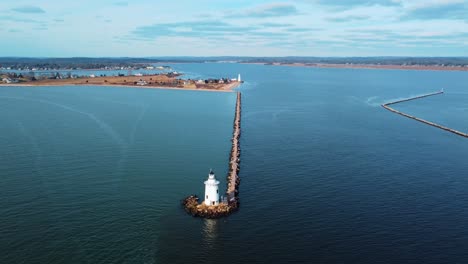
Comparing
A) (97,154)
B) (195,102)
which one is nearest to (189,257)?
(97,154)

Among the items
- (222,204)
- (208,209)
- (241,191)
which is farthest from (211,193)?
(241,191)

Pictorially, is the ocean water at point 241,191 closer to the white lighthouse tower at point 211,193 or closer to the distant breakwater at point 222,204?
the distant breakwater at point 222,204

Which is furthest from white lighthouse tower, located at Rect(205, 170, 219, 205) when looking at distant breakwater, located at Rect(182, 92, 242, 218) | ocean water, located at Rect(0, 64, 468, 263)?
ocean water, located at Rect(0, 64, 468, 263)

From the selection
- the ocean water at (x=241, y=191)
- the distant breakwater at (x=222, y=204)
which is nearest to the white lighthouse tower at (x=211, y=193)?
the distant breakwater at (x=222, y=204)

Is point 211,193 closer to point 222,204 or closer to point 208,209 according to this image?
point 222,204

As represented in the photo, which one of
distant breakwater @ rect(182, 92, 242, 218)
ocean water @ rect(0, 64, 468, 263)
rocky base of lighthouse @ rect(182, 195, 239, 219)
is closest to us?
ocean water @ rect(0, 64, 468, 263)

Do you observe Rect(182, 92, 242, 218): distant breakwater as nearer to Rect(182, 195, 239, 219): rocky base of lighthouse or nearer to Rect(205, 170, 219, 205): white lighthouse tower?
Rect(182, 195, 239, 219): rocky base of lighthouse
